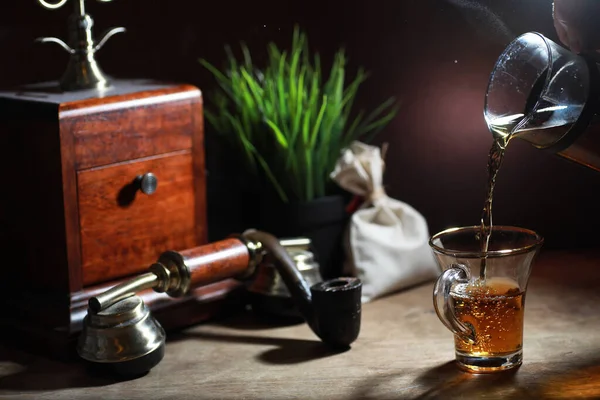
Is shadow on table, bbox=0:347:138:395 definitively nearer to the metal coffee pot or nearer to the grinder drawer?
the grinder drawer

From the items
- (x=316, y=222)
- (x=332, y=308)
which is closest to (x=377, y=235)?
(x=316, y=222)

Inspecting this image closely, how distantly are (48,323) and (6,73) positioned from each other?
43 centimetres

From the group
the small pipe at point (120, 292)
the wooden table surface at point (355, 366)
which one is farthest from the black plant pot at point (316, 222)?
the small pipe at point (120, 292)

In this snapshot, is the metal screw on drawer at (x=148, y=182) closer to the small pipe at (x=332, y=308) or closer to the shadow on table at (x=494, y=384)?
the small pipe at (x=332, y=308)

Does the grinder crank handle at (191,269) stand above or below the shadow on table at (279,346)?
above

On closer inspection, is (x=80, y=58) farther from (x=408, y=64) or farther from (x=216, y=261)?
(x=408, y=64)

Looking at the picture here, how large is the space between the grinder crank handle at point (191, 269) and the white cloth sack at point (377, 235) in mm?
189

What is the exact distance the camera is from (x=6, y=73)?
145 centimetres

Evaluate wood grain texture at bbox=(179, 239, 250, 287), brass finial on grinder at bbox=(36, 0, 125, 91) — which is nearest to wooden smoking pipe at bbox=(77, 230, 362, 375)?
wood grain texture at bbox=(179, 239, 250, 287)

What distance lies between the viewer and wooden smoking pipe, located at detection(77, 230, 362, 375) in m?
1.13

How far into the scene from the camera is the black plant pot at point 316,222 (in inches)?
55.5

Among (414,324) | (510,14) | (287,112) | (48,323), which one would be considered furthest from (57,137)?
(510,14)

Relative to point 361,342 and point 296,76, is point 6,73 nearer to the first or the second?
point 296,76

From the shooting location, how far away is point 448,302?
1055 millimetres
